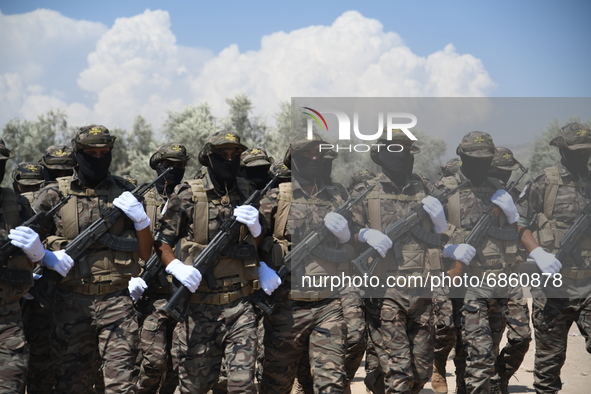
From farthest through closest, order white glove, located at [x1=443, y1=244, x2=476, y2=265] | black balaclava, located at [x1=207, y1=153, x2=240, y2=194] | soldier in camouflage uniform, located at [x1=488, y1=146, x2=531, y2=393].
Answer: soldier in camouflage uniform, located at [x1=488, y1=146, x2=531, y2=393] → white glove, located at [x1=443, y1=244, x2=476, y2=265] → black balaclava, located at [x1=207, y1=153, x2=240, y2=194]

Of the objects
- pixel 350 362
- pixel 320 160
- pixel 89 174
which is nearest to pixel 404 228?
pixel 320 160

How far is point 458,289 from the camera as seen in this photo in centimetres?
780

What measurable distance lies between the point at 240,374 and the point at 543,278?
3640 mm

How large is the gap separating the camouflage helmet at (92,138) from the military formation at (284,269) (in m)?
0.02

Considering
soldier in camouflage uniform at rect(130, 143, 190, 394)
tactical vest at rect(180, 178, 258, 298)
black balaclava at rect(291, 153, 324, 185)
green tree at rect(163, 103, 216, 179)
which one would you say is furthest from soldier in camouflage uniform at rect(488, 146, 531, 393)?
green tree at rect(163, 103, 216, 179)

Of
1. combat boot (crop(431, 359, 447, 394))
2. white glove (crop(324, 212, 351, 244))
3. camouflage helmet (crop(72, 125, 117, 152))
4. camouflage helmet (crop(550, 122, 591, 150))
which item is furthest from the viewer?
combat boot (crop(431, 359, 447, 394))

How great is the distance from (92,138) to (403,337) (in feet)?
10.7

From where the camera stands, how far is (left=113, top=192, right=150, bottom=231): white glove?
20.5 ft

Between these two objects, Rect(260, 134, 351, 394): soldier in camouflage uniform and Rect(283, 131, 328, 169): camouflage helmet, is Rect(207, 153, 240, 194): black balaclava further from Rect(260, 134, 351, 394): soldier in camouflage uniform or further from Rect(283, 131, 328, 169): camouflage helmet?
Rect(283, 131, 328, 169): camouflage helmet

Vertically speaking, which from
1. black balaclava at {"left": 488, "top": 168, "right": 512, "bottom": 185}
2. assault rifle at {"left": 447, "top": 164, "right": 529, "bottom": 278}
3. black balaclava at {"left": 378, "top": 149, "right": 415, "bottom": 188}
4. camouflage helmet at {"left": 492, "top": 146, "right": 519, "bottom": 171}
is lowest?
assault rifle at {"left": 447, "top": 164, "right": 529, "bottom": 278}

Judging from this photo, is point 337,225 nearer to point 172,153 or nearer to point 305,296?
point 305,296

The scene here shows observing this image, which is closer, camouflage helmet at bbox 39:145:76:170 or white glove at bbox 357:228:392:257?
white glove at bbox 357:228:392:257

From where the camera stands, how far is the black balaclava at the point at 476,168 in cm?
793

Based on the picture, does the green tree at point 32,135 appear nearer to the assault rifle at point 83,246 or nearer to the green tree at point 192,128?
the green tree at point 192,128
